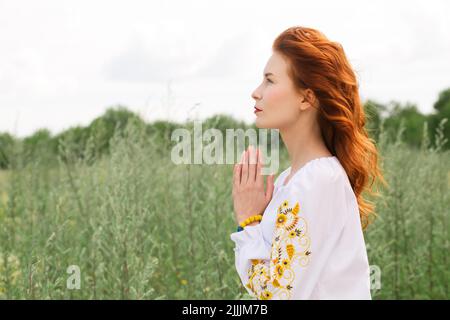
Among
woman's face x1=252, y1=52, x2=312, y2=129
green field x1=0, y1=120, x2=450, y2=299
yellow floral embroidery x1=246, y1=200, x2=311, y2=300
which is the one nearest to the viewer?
yellow floral embroidery x1=246, y1=200, x2=311, y2=300

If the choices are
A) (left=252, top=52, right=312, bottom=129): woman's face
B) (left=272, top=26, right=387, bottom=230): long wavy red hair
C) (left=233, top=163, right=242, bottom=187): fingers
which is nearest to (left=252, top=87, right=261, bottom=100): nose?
(left=252, top=52, right=312, bottom=129): woman's face

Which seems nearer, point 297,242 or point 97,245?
point 297,242

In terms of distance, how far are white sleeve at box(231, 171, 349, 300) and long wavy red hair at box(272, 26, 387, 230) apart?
0.59ft

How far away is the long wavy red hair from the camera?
185 centimetres

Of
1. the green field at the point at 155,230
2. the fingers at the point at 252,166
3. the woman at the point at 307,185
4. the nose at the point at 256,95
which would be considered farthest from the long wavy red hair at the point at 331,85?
the green field at the point at 155,230

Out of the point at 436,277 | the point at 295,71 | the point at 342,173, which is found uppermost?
the point at 295,71

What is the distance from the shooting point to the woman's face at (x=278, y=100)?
1.84 meters

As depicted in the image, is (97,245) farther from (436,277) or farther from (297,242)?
(436,277)

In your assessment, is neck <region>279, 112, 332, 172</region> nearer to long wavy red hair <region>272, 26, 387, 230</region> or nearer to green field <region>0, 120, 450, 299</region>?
long wavy red hair <region>272, 26, 387, 230</region>

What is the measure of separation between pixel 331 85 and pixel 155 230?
2.65m

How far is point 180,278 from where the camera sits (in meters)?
4.47

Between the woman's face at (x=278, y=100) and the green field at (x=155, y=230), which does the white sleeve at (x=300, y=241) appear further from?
the green field at (x=155, y=230)
